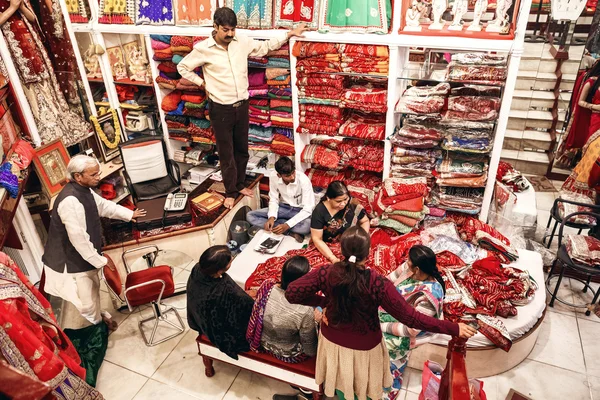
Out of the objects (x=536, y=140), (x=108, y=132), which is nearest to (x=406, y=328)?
(x=108, y=132)

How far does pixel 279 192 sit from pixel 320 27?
176 centimetres

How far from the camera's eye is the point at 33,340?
8.46 feet

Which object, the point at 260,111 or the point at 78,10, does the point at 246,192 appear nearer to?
the point at 260,111

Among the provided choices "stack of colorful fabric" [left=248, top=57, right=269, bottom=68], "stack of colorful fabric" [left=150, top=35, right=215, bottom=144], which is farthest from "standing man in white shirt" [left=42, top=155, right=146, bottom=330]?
"stack of colorful fabric" [left=248, top=57, right=269, bottom=68]

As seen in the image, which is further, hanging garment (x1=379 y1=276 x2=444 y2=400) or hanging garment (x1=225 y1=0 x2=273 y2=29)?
hanging garment (x1=225 y1=0 x2=273 y2=29)

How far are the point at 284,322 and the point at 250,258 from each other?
4.83ft

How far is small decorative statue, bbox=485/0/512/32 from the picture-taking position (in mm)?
3859

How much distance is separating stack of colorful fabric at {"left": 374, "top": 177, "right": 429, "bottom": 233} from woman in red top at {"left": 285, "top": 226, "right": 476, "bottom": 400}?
203cm

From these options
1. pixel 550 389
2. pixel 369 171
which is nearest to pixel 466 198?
pixel 369 171

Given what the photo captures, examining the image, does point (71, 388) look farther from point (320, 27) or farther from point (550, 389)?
point (320, 27)

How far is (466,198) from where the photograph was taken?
15.3 ft

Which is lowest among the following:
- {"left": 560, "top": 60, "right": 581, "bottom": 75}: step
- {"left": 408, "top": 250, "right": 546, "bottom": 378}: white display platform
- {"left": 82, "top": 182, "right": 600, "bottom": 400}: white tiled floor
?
{"left": 82, "top": 182, "right": 600, "bottom": 400}: white tiled floor

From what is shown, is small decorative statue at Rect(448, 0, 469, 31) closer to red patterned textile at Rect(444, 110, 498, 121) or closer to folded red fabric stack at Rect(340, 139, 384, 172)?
red patterned textile at Rect(444, 110, 498, 121)

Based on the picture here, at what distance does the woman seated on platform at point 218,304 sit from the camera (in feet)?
9.39
